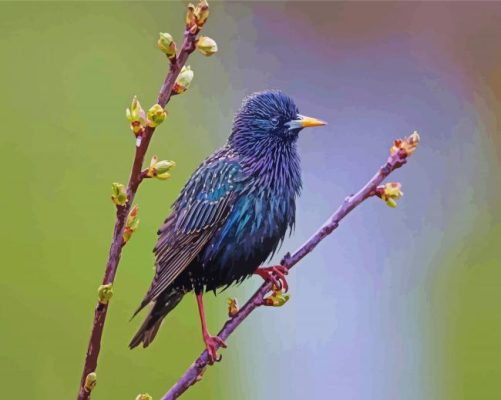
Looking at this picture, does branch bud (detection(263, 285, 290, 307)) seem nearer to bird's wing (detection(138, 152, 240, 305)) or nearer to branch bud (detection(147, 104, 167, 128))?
bird's wing (detection(138, 152, 240, 305))

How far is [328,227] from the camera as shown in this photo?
119 centimetres

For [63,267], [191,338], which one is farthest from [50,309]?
[191,338]

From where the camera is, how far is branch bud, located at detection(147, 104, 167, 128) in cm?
95

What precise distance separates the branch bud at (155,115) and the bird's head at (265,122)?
1.90ft

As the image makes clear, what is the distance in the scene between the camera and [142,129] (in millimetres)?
989

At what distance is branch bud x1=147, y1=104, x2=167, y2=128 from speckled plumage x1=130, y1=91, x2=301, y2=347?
0.50 meters

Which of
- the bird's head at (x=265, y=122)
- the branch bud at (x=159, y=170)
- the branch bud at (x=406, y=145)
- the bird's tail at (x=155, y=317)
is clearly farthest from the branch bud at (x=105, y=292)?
the bird's head at (x=265, y=122)

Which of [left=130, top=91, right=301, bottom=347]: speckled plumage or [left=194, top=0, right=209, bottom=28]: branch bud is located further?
[left=130, top=91, right=301, bottom=347]: speckled plumage

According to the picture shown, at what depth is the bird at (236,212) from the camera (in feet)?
4.91

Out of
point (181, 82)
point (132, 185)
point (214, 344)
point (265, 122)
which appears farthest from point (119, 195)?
point (265, 122)

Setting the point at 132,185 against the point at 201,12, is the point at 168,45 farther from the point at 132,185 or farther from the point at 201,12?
the point at 132,185

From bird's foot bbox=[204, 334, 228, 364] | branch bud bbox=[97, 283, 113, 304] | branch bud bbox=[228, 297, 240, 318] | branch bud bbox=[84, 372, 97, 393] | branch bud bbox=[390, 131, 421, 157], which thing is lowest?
branch bud bbox=[84, 372, 97, 393]

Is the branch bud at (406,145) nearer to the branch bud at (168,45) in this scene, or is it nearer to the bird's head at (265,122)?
the branch bud at (168,45)

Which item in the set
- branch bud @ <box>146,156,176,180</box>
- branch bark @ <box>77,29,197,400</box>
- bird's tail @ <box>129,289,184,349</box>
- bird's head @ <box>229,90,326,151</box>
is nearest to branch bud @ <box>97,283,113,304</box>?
branch bark @ <box>77,29,197,400</box>
